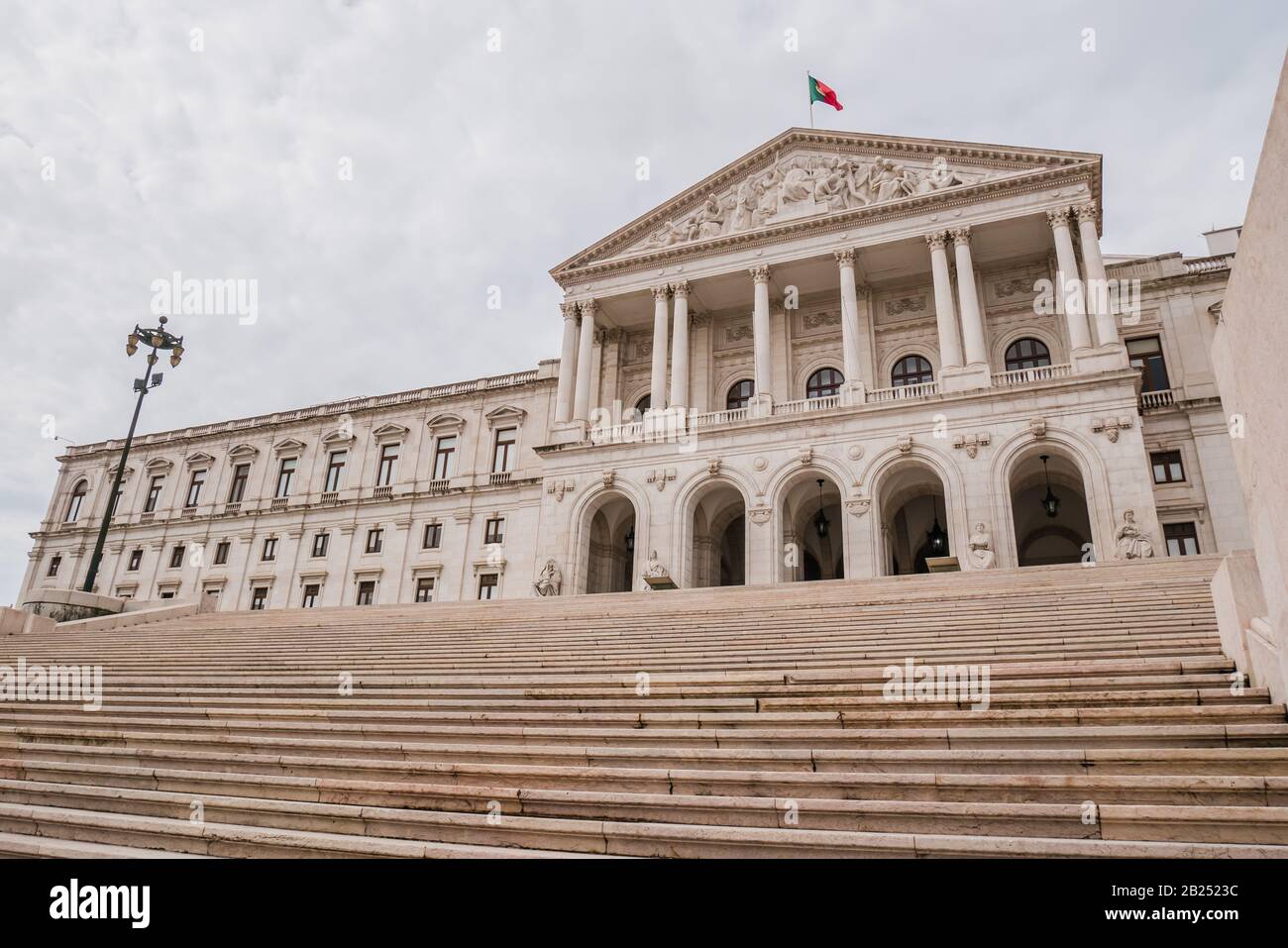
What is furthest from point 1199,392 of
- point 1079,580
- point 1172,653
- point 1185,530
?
point 1172,653

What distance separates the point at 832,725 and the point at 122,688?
32.9 feet

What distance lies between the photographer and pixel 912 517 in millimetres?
29281

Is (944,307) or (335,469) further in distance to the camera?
(335,469)

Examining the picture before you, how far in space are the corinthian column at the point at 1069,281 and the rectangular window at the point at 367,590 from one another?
102ft

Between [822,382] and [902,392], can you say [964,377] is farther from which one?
[822,382]

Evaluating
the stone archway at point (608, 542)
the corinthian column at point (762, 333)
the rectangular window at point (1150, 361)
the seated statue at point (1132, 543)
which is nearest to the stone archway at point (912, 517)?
the seated statue at point (1132, 543)

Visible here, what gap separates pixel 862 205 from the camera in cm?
2902

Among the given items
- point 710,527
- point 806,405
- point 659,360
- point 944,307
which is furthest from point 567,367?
point 944,307

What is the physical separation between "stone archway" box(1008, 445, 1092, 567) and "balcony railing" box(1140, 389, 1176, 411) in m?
4.14

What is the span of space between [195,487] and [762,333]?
114 ft

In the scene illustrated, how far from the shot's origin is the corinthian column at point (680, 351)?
97.0ft
